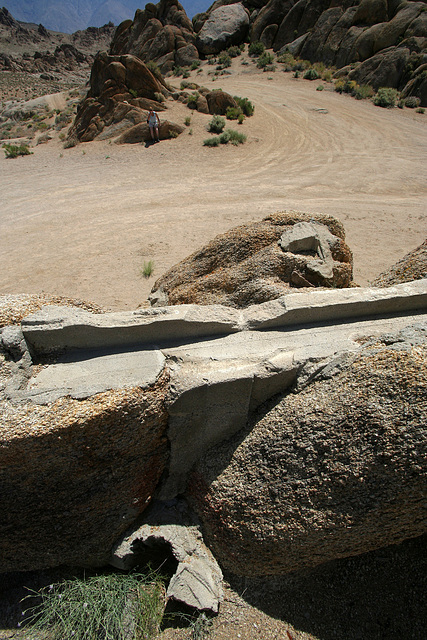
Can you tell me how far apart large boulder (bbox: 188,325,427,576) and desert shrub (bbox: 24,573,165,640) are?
779 millimetres

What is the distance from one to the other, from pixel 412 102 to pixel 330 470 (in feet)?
73.9

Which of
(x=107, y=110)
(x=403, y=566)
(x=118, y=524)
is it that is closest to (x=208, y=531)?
(x=118, y=524)

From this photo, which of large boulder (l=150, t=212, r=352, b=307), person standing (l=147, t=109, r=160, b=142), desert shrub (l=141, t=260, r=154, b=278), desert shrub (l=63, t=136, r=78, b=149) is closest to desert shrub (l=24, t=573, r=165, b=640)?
large boulder (l=150, t=212, r=352, b=307)

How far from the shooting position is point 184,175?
13719 millimetres

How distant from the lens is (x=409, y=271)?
15.9ft

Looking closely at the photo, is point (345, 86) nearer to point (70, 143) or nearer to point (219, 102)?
point (219, 102)

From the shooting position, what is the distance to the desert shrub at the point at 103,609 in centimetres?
337

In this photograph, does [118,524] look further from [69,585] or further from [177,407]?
[177,407]

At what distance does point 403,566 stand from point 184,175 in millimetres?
13026

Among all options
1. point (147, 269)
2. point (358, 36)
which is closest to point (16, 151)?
point (147, 269)

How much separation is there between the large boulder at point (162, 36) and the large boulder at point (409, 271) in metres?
30.5

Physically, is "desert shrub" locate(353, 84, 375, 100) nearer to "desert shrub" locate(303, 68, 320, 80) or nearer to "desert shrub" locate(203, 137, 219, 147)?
"desert shrub" locate(303, 68, 320, 80)

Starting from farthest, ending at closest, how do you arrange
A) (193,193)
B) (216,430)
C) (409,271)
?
1. (193,193)
2. (409,271)
3. (216,430)

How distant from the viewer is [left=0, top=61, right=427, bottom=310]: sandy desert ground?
8961 mm
